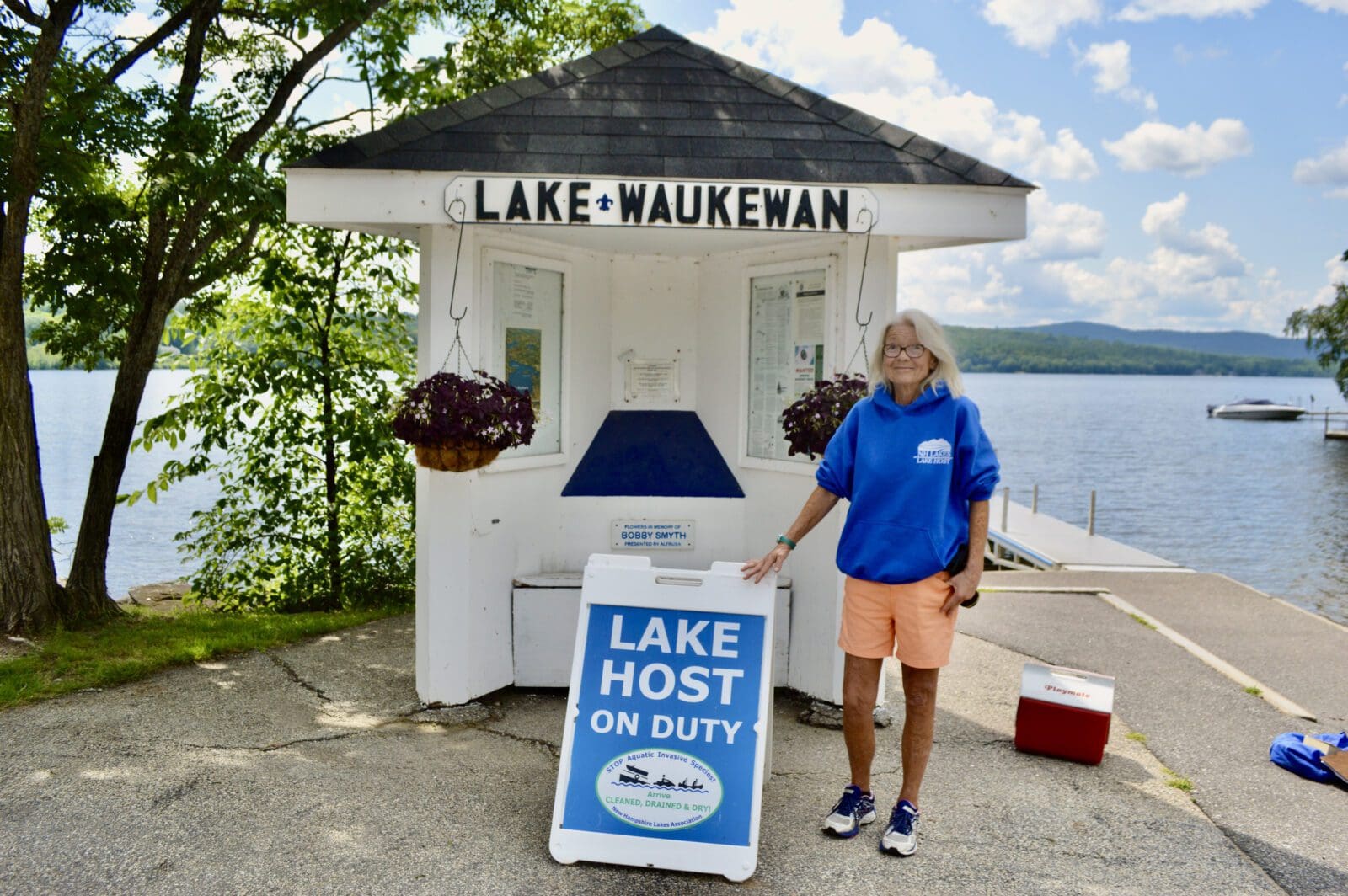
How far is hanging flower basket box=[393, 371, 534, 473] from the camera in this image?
203 inches

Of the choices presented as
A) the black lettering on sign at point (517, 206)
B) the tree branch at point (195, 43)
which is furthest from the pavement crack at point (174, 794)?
the tree branch at point (195, 43)

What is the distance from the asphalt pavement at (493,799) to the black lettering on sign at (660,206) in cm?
253

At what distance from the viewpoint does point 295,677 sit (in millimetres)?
6391

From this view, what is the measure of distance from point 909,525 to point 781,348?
237 cm

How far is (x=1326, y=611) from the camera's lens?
21844mm

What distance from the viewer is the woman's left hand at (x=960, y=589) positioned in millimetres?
3998

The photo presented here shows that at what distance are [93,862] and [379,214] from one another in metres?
3.02

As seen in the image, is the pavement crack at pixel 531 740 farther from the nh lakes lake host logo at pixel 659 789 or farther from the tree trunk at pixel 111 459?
the tree trunk at pixel 111 459

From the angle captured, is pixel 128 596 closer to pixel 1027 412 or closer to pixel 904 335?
pixel 904 335

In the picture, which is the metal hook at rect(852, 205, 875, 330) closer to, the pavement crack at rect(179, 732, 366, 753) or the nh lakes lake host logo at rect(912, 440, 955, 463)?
the nh lakes lake host logo at rect(912, 440, 955, 463)

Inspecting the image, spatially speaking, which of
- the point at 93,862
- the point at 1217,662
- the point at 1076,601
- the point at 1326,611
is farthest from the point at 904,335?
the point at 1326,611

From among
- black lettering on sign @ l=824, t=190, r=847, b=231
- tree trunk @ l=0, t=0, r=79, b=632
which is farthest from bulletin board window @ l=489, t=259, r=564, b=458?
tree trunk @ l=0, t=0, r=79, b=632

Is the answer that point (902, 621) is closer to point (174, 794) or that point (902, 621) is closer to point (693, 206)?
point (693, 206)

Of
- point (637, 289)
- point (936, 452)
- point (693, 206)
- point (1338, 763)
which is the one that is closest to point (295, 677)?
point (637, 289)
